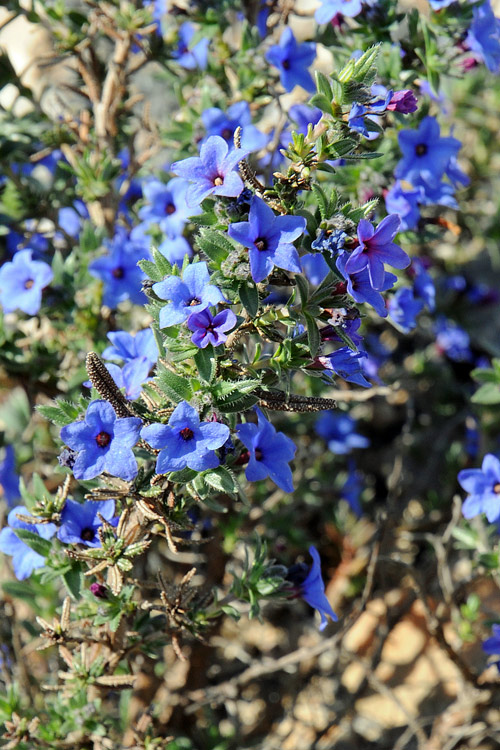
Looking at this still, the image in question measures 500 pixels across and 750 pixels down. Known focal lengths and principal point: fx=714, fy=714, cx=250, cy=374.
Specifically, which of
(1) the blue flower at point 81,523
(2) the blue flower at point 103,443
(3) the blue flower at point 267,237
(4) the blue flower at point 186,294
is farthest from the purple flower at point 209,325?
(1) the blue flower at point 81,523

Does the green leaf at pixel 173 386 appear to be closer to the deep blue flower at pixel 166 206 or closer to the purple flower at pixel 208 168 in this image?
the purple flower at pixel 208 168

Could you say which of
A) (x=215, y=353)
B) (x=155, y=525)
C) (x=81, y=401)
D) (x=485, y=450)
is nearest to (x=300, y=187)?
(x=215, y=353)

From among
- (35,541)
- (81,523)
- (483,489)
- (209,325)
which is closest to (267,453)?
(209,325)

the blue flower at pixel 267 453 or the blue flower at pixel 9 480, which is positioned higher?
the blue flower at pixel 267 453

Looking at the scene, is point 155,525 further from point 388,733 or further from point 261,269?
point 388,733

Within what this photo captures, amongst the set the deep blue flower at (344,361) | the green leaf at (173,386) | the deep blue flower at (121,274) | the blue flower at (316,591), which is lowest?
the blue flower at (316,591)

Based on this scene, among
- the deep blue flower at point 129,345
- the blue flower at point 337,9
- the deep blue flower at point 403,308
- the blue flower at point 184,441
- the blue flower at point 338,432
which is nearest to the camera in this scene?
the blue flower at point 184,441

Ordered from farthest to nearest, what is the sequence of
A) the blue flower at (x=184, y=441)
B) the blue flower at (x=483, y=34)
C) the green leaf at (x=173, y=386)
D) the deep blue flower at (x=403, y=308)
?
the deep blue flower at (x=403, y=308) < the blue flower at (x=483, y=34) < the green leaf at (x=173, y=386) < the blue flower at (x=184, y=441)
